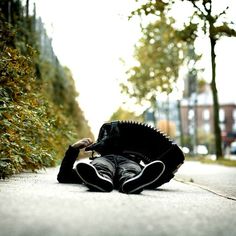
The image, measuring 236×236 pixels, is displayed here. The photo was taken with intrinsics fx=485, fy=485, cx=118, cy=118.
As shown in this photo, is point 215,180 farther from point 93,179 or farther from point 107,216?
point 107,216

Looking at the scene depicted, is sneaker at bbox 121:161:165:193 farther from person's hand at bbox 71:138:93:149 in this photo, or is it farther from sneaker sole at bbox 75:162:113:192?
person's hand at bbox 71:138:93:149

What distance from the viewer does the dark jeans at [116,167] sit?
5266 millimetres

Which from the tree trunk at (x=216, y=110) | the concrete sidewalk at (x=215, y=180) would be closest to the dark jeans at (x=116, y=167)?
the concrete sidewalk at (x=215, y=180)

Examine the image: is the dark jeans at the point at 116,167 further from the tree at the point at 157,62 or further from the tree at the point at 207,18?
the tree at the point at 157,62

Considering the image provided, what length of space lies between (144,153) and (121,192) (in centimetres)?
150

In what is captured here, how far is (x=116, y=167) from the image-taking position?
570 cm

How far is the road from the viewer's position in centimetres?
274

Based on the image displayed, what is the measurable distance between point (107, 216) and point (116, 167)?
2447 mm

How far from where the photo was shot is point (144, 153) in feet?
21.2

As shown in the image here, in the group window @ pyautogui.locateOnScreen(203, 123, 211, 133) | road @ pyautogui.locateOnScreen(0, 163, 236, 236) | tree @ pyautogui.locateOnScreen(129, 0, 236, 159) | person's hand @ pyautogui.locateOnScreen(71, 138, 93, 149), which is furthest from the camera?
window @ pyautogui.locateOnScreen(203, 123, 211, 133)

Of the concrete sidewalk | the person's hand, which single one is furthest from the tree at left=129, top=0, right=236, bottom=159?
the person's hand

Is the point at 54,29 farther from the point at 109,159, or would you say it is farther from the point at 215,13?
the point at 109,159

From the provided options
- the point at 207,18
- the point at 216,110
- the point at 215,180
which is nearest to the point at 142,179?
the point at 215,180

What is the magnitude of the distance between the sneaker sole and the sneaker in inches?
6.6
